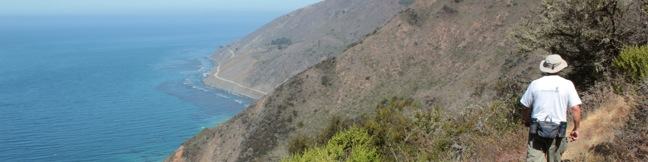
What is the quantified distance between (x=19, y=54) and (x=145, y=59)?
4532 cm

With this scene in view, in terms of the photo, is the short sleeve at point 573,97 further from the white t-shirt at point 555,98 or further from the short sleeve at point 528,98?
the short sleeve at point 528,98

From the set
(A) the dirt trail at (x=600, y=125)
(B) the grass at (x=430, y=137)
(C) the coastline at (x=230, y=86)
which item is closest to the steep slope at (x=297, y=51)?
(C) the coastline at (x=230, y=86)

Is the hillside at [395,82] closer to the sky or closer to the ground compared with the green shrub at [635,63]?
closer to the ground

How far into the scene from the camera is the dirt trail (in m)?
8.66

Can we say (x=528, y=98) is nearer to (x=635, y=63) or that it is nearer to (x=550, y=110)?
(x=550, y=110)

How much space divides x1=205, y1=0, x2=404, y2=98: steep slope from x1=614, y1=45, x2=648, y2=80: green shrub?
374 ft

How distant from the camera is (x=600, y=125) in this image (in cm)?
930

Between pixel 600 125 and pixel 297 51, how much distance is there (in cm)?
14489

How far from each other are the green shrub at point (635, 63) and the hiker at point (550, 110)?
13.5ft

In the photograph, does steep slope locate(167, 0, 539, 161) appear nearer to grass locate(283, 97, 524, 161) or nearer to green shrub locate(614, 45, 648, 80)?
grass locate(283, 97, 524, 161)

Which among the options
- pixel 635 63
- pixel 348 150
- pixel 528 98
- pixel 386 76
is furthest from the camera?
pixel 386 76

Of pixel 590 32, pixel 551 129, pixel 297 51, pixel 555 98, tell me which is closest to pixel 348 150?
pixel 590 32

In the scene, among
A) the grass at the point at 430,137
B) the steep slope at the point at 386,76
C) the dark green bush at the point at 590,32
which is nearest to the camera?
the grass at the point at 430,137

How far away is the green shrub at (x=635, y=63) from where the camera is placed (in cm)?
1091
